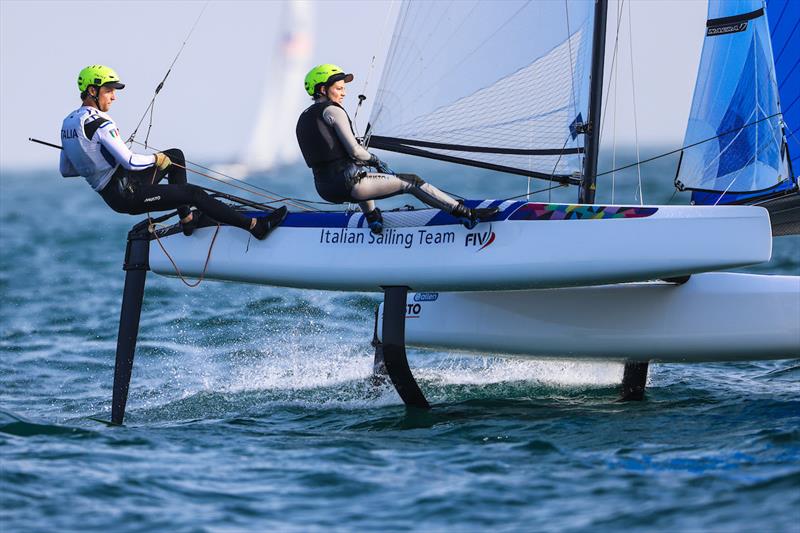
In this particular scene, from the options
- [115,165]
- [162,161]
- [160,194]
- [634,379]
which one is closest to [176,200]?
[160,194]

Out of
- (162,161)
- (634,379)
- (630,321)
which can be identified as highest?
(162,161)

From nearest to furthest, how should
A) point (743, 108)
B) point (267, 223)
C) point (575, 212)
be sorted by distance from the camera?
point (575, 212), point (743, 108), point (267, 223)

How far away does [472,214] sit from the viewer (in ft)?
19.9

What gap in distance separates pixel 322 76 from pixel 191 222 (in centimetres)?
123

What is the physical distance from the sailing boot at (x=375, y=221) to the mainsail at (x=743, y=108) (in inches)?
67.0

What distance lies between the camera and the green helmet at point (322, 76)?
6.10 m

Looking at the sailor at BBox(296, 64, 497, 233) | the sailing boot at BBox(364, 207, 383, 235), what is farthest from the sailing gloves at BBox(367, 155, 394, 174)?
the sailing boot at BBox(364, 207, 383, 235)

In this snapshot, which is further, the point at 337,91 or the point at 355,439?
the point at 337,91

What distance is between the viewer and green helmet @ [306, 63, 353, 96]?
20.0 feet

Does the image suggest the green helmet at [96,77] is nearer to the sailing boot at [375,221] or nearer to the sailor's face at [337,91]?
the sailor's face at [337,91]

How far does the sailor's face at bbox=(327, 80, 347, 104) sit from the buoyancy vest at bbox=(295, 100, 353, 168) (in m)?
0.07

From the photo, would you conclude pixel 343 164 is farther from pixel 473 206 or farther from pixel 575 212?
pixel 575 212

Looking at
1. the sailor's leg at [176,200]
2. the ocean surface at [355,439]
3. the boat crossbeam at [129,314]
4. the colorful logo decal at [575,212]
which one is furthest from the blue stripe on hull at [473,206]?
the ocean surface at [355,439]

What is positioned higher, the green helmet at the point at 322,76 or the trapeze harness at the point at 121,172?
the green helmet at the point at 322,76
